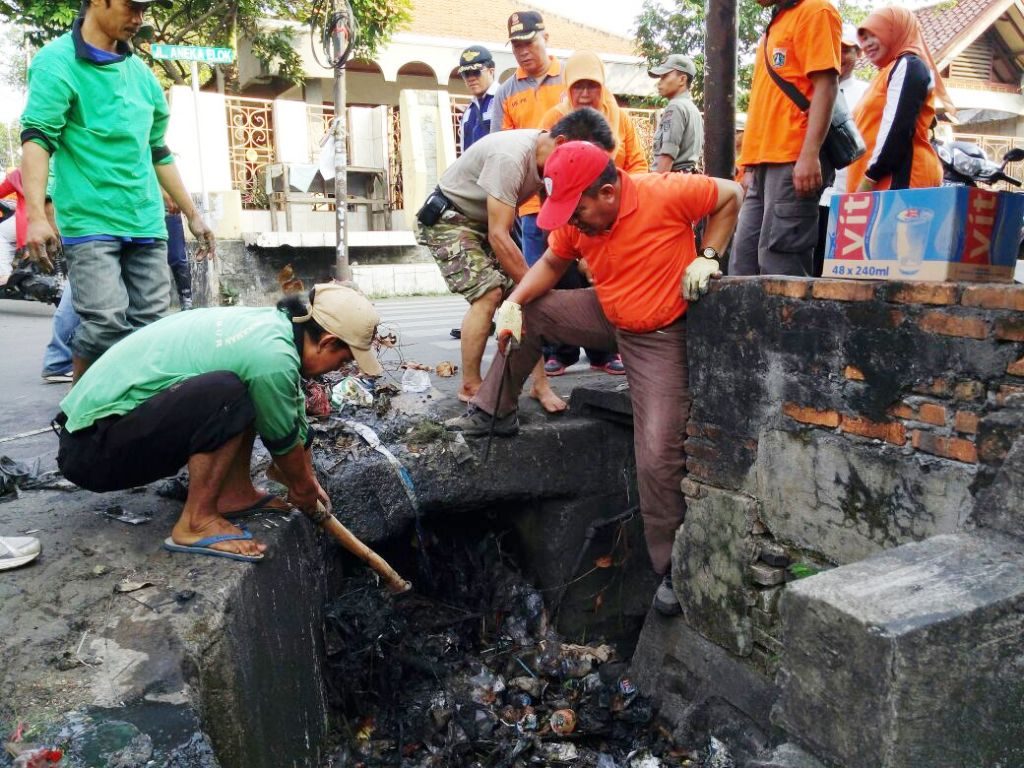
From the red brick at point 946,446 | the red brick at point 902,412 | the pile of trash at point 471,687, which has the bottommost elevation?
the pile of trash at point 471,687

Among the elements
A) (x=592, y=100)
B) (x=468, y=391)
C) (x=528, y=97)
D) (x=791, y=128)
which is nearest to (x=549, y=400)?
(x=468, y=391)

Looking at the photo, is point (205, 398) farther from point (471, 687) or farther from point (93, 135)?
point (471, 687)

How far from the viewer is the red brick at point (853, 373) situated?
9.01 ft

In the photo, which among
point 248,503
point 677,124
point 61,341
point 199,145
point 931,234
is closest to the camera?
point 931,234

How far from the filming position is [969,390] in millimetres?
2436

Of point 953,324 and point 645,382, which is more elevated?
point 953,324

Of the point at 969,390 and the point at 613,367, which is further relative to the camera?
the point at 613,367

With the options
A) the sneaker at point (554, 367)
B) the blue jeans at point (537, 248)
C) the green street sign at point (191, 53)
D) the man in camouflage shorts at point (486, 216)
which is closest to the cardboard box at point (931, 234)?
the man in camouflage shorts at point (486, 216)

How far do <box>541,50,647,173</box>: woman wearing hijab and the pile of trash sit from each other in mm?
2359

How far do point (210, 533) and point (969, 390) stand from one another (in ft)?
7.93

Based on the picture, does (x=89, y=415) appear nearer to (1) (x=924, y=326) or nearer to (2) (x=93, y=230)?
(2) (x=93, y=230)

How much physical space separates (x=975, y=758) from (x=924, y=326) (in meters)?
1.28

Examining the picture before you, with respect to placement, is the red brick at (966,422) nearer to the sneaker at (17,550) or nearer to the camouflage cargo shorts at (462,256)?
the camouflage cargo shorts at (462,256)

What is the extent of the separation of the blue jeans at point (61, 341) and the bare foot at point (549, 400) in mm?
2904
